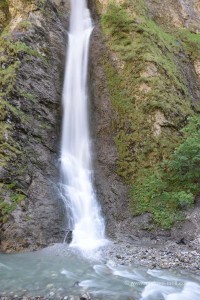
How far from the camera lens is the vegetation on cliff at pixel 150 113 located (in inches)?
428

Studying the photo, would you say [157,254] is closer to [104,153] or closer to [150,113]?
[104,153]

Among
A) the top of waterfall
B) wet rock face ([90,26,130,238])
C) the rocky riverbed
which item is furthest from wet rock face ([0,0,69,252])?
the rocky riverbed

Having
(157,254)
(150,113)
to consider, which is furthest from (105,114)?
(157,254)

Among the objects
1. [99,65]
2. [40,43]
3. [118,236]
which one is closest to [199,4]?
[99,65]

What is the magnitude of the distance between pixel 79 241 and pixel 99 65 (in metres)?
8.62

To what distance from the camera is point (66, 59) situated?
15547 millimetres

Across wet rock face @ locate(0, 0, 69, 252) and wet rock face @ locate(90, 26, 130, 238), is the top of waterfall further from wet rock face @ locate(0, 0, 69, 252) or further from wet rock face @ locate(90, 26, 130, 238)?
wet rock face @ locate(90, 26, 130, 238)

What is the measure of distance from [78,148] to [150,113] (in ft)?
10.5

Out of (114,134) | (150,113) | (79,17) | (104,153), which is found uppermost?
(79,17)

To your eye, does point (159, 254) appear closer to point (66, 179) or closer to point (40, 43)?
point (66, 179)

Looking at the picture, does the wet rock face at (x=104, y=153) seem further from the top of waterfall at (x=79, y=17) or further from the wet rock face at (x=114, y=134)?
the top of waterfall at (x=79, y=17)

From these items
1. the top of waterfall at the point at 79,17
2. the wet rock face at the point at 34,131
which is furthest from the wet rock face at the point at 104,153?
the top of waterfall at the point at 79,17

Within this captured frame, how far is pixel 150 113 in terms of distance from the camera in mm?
12602

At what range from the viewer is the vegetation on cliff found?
10.9 metres
